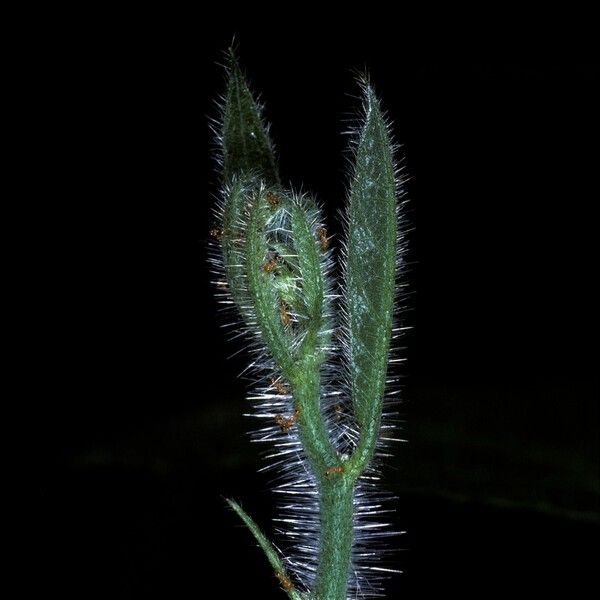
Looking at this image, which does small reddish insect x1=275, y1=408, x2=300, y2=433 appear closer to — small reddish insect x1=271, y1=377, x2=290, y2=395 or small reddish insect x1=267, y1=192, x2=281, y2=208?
small reddish insect x1=271, y1=377, x2=290, y2=395

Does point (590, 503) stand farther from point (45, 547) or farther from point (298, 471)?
point (45, 547)

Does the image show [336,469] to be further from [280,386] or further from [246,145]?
[246,145]

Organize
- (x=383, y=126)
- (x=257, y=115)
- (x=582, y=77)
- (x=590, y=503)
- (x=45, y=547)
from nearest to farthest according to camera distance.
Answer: (x=383, y=126), (x=257, y=115), (x=590, y=503), (x=45, y=547), (x=582, y=77)

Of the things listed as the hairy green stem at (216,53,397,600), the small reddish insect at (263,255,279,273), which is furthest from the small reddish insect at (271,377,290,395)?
the small reddish insect at (263,255,279,273)

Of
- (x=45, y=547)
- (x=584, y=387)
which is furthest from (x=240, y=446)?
(x=584, y=387)

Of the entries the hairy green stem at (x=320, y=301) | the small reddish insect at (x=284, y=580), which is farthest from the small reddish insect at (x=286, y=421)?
the small reddish insect at (x=284, y=580)
